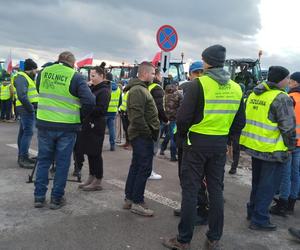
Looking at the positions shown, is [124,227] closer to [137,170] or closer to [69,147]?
[137,170]

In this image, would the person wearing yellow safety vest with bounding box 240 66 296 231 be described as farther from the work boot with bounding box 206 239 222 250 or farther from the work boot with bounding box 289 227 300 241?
the work boot with bounding box 206 239 222 250

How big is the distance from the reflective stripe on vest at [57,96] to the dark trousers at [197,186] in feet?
5.99

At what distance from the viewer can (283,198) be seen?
214 inches

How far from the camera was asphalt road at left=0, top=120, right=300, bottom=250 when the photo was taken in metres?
4.00

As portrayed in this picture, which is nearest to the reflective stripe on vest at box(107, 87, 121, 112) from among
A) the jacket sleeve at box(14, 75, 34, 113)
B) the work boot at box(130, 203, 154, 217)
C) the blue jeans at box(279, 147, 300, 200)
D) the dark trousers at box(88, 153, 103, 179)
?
the jacket sleeve at box(14, 75, 34, 113)

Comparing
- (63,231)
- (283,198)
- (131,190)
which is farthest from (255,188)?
(63,231)

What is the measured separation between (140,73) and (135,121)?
2.23 feet

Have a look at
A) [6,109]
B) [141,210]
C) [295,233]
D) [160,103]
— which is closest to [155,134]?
[160,103]

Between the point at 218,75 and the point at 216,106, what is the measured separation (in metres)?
0.32

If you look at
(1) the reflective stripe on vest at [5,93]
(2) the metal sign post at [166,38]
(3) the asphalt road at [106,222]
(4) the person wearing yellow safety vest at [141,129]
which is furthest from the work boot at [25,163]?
(1) the reflective stripe on vest at [5,93]

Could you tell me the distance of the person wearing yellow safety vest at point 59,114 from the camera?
15.7ft

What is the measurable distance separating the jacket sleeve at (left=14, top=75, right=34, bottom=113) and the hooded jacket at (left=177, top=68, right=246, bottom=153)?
13.3ft

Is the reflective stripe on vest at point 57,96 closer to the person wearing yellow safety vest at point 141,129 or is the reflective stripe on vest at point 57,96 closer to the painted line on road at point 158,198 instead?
the person wearing yellow safety vest at point 141,129

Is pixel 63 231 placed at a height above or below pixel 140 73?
below
